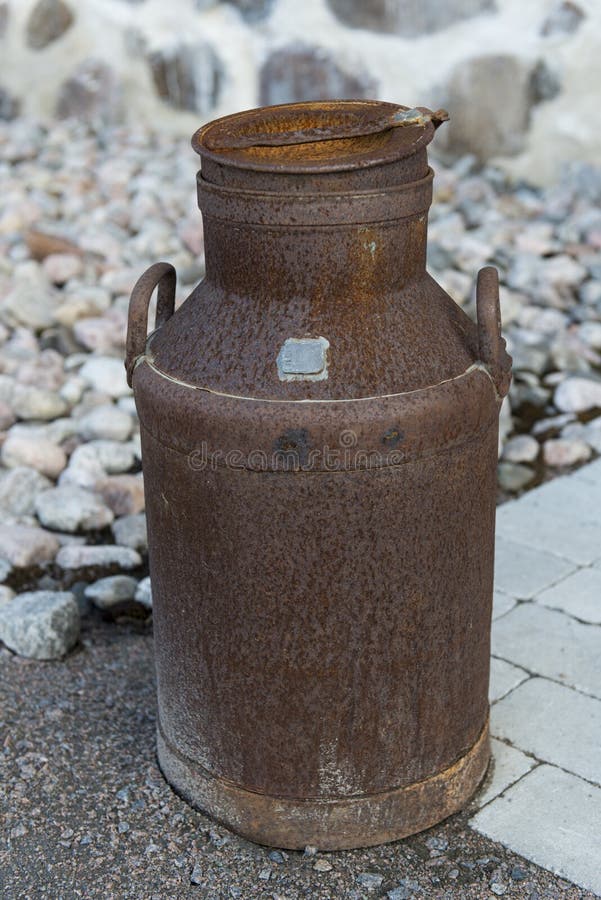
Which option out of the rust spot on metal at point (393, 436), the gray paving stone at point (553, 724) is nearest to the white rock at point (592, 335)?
the gray paving stone at point (553, 724)

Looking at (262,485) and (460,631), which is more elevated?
(262,485)

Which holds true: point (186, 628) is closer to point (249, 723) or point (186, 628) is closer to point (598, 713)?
point (249, 723)

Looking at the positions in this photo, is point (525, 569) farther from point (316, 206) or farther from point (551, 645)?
point (316, 206)

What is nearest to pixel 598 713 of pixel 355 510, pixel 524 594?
pixel 524 594

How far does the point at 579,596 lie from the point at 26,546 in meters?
1.53

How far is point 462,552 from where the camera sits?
209cm

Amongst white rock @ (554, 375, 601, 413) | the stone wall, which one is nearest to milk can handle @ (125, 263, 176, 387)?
white rock @ (554, 375, 601, 413)

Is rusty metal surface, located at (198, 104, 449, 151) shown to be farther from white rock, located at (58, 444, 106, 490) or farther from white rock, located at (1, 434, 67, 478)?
white rock, located at (1, 434, 67, 478)

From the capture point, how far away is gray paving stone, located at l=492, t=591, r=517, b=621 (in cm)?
301

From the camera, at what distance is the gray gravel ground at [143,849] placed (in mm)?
2090

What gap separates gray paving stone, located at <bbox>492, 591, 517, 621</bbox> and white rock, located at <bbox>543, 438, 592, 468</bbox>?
86 centimetres

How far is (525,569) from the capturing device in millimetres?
3205

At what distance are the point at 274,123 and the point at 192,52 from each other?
4353mm

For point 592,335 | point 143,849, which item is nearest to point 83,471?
point 143,849
